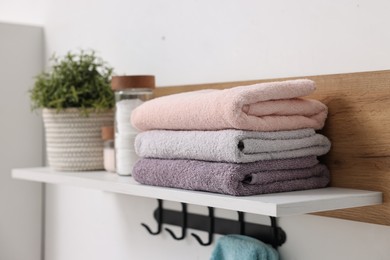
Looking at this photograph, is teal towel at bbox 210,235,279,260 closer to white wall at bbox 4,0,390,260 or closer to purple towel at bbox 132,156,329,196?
white wall at bbox 4,0,390,260

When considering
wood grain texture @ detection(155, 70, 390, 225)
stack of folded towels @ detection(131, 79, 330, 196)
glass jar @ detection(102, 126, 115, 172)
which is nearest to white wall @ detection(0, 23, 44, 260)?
glass jar @ detection(102, 126, 115, 172)

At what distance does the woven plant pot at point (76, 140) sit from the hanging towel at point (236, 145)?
311 millimetres

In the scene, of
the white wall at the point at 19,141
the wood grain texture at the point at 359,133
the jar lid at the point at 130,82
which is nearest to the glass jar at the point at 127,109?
the jar lid at the point at 130,82

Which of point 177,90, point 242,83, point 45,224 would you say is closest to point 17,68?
point 45,224

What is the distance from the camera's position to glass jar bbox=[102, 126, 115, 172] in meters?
1.21

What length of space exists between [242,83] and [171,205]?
0.32 metres

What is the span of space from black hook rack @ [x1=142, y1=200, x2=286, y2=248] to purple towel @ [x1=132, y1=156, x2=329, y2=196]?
14cm

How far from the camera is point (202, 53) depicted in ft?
3.90

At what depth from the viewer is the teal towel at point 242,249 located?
99 cm

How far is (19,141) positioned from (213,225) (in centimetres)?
64

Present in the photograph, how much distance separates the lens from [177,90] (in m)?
1.18

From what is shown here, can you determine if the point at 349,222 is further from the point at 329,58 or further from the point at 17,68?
the point at 17,68

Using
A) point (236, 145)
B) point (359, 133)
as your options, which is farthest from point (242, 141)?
point (359, 133)

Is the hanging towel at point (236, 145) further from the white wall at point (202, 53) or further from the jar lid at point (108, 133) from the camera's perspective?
the jar lid at point (108, 133)
